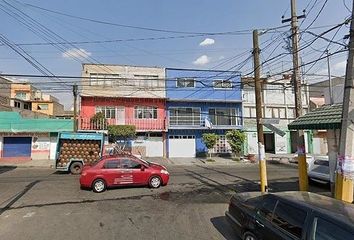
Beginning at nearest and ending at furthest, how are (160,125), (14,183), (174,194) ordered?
(174,194) < (14,183) < (160,125)

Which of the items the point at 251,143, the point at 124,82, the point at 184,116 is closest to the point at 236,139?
the point at 251,143

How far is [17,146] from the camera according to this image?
29.8m

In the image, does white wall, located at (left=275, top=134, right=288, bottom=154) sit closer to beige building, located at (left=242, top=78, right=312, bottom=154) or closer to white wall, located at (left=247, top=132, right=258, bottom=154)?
beige building, located at (left=242, top=78, right=312, bottom=154)

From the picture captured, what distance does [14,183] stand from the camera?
639 inches

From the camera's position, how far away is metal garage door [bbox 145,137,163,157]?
3249cm

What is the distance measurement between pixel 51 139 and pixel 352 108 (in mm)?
27999

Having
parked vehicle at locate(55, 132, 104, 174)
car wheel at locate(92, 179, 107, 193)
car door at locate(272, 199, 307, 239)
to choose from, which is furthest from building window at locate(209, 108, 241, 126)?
car door at locate(272, 199, 307, 239)

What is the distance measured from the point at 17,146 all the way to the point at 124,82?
1193cm

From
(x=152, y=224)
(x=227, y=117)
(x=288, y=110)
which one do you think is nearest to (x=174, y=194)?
(x=152, y=224)

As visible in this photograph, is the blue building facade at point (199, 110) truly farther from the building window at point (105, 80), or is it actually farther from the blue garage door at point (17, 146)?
the blue garage door at point (17, 146)

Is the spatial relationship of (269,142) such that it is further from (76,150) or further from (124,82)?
(76,150)

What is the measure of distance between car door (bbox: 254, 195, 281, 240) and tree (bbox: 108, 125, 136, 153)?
80.5 feet

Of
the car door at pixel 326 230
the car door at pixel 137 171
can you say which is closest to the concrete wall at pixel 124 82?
the car door at pixel 137 171

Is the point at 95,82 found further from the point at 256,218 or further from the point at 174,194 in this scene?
the point at 256,218
